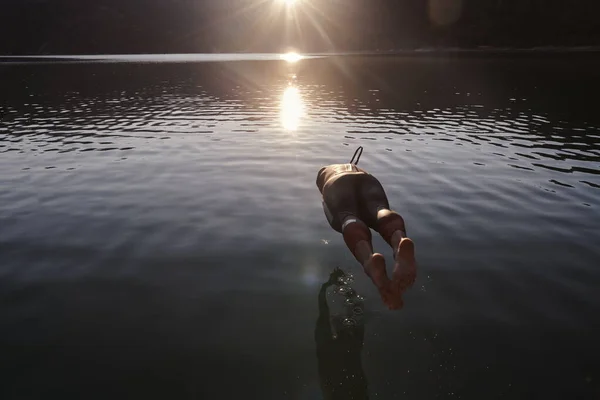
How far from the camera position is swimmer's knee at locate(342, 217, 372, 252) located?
7.52 m

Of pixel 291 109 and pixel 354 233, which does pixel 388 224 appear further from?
pixel 291 109

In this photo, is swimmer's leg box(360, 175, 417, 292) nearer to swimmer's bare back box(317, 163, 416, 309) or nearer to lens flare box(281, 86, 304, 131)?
swimmer's bare back box(317, 163, 416, 309)

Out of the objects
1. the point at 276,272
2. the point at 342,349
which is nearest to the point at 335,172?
the point at 276,272

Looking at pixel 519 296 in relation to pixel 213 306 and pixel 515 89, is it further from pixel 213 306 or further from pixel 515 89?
pixel 515 89

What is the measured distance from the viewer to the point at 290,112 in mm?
37344

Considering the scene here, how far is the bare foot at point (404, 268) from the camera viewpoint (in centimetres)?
671

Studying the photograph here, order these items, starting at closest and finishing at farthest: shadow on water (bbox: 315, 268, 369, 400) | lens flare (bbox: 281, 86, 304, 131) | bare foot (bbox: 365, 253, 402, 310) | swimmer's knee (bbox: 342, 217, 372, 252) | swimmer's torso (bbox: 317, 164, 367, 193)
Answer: shadow on water (bbox: 315, 268, 369, 400), bare foot (bbox: 365, 253, 402, 310), swimmer's knee (bbox: 342, 217, 372, 252), swimmer's torso (bbox: 317, 164, 367, 193), lens flare (bbox: 281, 86, 304, 131)

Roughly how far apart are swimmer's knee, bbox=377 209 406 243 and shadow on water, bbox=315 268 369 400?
1678 millimetres

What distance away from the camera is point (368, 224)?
27.5 ft

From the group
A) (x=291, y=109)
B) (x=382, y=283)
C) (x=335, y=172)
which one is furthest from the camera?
(x=291, y=109)

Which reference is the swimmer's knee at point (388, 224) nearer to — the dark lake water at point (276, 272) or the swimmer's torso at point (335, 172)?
the swimmer's torso at point (335, 172)

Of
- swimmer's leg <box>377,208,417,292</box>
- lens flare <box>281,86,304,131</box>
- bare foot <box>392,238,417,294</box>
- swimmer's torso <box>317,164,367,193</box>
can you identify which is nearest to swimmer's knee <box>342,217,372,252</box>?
swimmer's leg <box>377,208,417,292</box>

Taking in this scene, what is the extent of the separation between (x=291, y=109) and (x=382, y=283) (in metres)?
33.9

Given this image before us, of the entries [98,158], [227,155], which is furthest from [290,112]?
[98,158]
